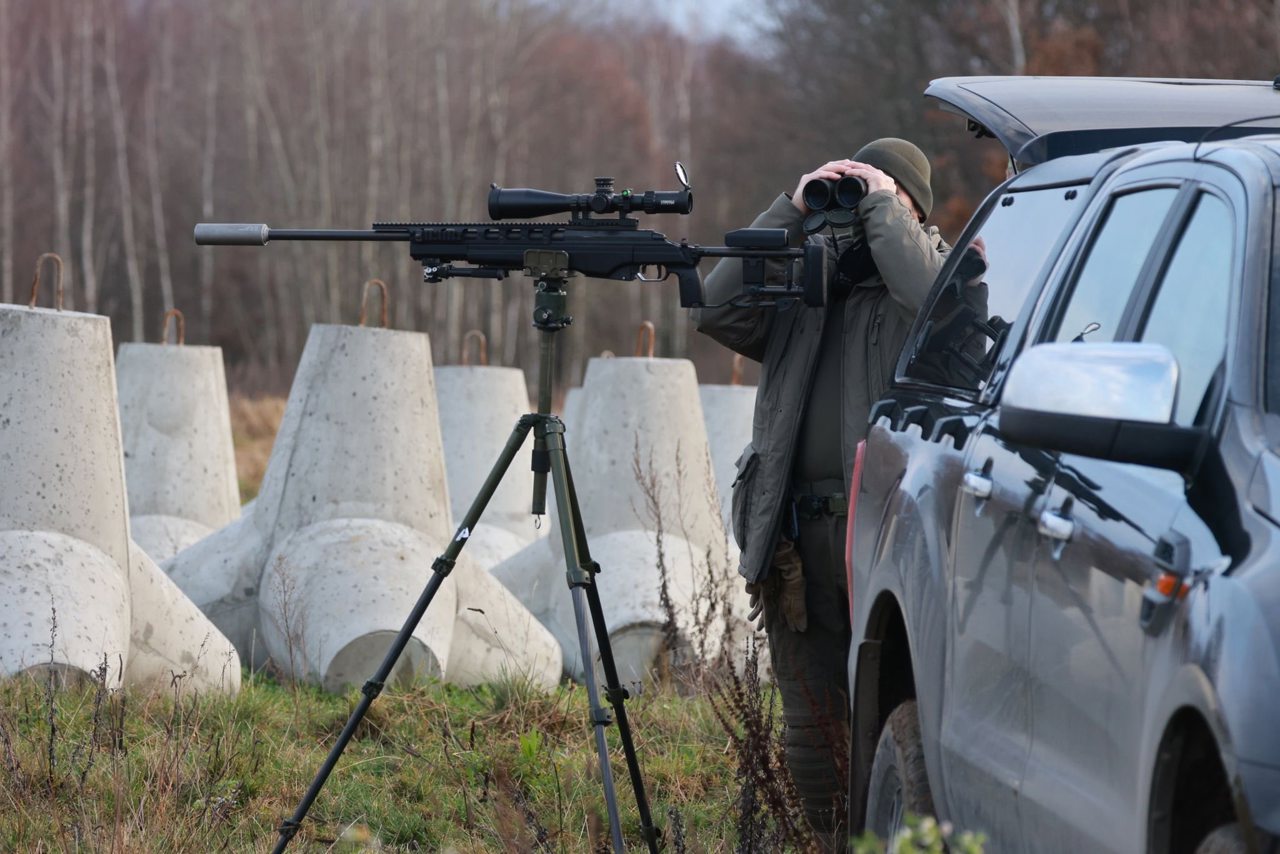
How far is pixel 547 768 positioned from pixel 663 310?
3304cm

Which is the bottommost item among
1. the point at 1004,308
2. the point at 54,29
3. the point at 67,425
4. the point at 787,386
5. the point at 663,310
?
the point at 663,310

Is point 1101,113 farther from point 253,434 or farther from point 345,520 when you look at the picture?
point 253,434

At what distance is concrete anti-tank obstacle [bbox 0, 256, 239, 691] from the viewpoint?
20.0 feet

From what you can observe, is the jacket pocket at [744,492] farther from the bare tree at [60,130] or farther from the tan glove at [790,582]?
the bare tree at [60,130]

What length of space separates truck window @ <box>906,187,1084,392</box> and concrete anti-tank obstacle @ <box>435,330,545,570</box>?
7.66 m

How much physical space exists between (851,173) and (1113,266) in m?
1.78

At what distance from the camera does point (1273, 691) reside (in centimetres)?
178

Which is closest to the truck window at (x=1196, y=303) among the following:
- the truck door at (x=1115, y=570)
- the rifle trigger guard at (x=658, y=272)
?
the truck door at (x=1115, y=570)

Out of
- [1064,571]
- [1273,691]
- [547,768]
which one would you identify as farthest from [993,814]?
Answer: [547,768]

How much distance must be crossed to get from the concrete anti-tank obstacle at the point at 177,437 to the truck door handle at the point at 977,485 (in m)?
8.10

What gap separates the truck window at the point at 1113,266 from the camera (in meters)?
2.69

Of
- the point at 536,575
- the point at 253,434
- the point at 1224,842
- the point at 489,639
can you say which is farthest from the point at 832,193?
the point at 253,434

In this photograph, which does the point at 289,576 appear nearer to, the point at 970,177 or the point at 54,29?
the point at 970,177

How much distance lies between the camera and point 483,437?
11617 mm
